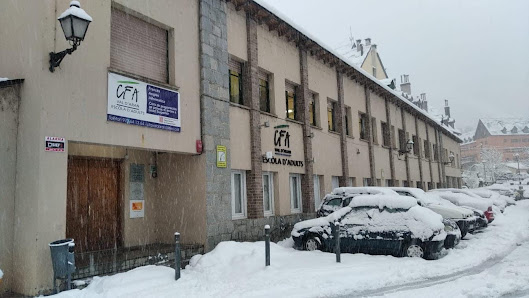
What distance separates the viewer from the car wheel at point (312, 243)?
1172cm

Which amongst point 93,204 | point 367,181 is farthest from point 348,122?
point 93,204

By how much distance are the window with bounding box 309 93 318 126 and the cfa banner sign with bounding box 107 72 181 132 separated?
26.4ft

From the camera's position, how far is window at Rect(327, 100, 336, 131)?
751 inches

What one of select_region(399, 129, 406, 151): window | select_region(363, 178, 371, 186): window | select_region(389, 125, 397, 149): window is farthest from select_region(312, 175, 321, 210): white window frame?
select_region(399, 129, 406, 151): window

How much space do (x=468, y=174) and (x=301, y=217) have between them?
8012cm

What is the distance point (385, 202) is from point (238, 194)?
4.36m

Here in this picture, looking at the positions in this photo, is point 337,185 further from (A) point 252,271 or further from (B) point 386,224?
(A) point 252,271

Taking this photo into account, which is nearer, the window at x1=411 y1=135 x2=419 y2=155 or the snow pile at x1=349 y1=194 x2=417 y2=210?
the snow pile at x1=349 y1=194 x2=417 y2=210

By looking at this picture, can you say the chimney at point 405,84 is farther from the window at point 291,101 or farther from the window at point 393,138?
the window at point 291,101

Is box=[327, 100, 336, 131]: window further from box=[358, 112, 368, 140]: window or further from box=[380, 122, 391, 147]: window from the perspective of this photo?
box=[380, 122, 391, 147]: window

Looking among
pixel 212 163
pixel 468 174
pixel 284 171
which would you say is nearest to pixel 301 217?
pixel 284 171

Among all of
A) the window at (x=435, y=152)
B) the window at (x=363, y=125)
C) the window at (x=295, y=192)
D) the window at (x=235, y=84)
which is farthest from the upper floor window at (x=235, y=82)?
the window at (x=435, y=152)

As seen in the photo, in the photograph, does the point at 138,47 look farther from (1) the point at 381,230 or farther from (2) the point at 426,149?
(2) the point at 426,149

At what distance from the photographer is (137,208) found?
1119cm
